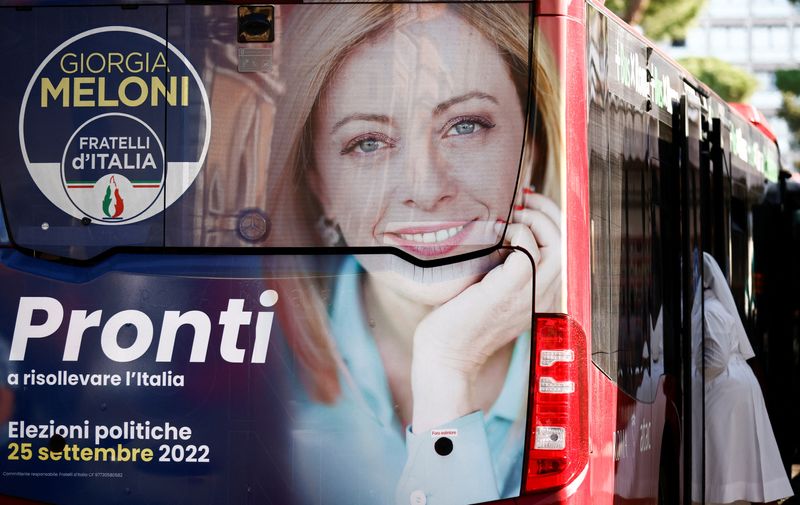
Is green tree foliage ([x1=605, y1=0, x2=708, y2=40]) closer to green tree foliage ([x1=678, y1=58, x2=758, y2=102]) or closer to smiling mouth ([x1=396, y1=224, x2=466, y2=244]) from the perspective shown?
green tree foliage ([x1=678, y1=58, x2=758, y2=102])

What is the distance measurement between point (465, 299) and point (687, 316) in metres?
2.95

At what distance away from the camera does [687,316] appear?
315 inches

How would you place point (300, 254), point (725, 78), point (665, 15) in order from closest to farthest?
1. point (300, 254)
2. point (665, 15)
3. point (725, 78)

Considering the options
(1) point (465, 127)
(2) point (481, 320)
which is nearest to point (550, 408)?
(2) point (481, 320)

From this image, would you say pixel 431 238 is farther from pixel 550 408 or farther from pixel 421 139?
pixel 550 408

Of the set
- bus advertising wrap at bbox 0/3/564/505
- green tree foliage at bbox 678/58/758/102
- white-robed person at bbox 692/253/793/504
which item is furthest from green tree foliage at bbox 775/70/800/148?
bus advertising wrap at bbox 0/3/564/505

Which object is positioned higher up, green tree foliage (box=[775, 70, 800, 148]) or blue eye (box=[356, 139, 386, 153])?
green tree foliage (box=[775, 70, 800, 148])

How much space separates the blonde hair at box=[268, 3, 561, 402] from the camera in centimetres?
543

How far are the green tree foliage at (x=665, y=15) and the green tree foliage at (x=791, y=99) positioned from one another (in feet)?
61.1

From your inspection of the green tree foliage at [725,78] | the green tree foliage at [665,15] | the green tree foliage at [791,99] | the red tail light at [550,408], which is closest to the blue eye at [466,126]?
the red tail light at [550,408]

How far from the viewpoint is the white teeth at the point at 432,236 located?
5395 millimetres

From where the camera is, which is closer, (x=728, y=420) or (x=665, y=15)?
(x=728, y=420)

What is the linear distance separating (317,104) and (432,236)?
701mm

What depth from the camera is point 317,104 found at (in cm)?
553
